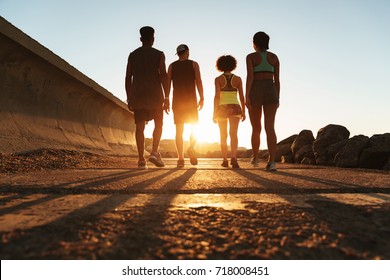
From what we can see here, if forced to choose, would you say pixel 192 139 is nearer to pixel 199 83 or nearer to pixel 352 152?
pixel 199 83

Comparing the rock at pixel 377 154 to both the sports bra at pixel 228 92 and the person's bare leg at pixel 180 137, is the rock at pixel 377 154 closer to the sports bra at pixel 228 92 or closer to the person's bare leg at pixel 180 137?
the sports bra at pixel 228 92

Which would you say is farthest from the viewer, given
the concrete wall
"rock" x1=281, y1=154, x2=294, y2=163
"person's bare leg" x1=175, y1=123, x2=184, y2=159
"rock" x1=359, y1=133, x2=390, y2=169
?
"rock" x1=281, y1=154, x2=294, y2=163

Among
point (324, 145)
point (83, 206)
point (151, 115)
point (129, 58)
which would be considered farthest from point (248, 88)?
point (324, 145)

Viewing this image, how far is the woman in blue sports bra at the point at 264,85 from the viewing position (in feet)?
13.5

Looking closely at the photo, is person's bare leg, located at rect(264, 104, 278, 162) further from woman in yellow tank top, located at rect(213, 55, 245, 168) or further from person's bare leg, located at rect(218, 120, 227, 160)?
person's bare leg, located at rect(218, 120, 227, 160)

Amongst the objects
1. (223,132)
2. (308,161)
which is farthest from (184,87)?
(308,161)

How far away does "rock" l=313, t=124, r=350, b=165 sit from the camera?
7.17 metres

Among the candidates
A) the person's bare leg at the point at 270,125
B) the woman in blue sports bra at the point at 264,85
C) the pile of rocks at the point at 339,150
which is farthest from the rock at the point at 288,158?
the person's bare leg at the point at 270,125

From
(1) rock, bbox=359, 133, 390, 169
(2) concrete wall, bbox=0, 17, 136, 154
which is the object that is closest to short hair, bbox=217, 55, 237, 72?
(2) concrete wall, bbox=0, 17, 136, 154

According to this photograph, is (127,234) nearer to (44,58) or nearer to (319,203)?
(319,203)

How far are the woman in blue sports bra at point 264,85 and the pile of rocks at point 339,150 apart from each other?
2727 millimetres

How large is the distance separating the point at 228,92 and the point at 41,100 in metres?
3.15

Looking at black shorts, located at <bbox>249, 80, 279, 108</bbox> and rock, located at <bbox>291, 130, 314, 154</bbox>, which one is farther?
rock, located at <bbox>291, 130, 314, 154</bbox>

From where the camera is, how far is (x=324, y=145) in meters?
7.53
